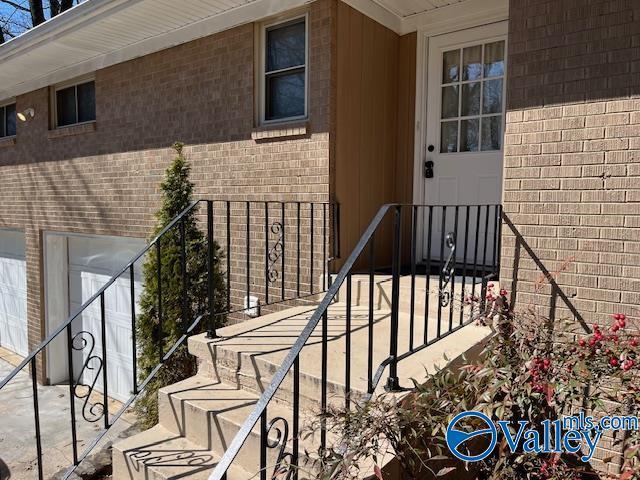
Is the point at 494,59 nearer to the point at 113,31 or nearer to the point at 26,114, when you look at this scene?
the point at 113,31

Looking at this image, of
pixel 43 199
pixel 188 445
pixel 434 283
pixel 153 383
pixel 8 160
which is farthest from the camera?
pixel 8 160

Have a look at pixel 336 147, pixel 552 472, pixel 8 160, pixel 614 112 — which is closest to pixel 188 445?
pixel 552 472

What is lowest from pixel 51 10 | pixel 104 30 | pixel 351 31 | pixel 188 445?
pixel 188 445

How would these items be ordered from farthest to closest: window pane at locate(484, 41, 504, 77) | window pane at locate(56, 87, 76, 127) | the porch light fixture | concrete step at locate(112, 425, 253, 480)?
the porch light fixture < window pane at locate(56, 87, 76, 127) < window pane at locate(484, 41, 504, 77) < concrete step at locate(112, 425, 253, 480)

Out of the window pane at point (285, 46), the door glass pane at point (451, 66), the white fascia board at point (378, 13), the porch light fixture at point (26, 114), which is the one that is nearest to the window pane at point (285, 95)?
the window pane at point (285, 46)

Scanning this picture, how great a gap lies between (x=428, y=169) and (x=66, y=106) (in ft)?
18.2

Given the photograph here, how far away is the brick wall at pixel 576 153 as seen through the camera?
280 centimetres

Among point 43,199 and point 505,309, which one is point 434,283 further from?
point 43,199

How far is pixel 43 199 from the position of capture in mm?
7477

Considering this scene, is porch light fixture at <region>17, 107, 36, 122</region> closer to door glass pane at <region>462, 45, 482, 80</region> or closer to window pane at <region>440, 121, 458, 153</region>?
window pane at <region>440, 121, 458, 153</region>

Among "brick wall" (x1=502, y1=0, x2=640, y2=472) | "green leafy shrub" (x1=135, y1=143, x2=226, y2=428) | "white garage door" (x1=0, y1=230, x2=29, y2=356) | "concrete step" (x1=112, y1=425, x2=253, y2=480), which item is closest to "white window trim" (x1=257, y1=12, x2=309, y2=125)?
"green leafy shrub" (x1=135, y1=143, x2=226, y2=428)

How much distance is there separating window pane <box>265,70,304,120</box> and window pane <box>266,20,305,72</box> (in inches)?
4.0

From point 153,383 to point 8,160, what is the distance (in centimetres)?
600

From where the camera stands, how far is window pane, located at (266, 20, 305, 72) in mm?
4449
